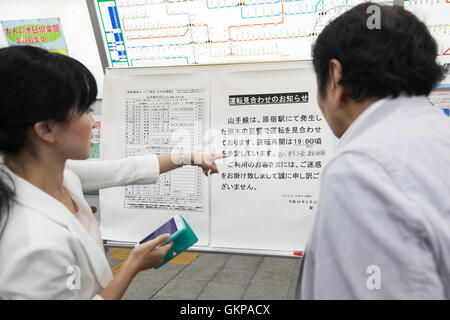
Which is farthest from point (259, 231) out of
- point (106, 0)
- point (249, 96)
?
point (106, 0)

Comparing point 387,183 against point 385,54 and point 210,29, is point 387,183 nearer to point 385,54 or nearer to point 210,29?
point 385,54

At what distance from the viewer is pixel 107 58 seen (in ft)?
5.08

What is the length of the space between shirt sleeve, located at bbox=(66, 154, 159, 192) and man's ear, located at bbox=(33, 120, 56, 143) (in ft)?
1.23

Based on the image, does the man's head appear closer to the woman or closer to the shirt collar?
the shirt collar

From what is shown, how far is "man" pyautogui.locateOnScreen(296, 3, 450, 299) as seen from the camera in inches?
20.9

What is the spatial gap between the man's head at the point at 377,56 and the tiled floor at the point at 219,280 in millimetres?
1662

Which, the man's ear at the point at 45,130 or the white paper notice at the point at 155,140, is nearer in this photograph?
the man's ear at the point at 45,130

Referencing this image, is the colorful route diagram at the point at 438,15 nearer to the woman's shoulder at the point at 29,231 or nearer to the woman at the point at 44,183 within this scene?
the woman at the point at 44,183

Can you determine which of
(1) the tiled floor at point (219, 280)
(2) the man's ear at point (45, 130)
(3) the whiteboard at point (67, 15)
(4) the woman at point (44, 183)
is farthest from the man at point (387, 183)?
(3) the whiteboard at point (67, 15)

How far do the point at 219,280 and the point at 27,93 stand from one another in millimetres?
2121

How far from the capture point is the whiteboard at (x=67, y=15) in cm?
210

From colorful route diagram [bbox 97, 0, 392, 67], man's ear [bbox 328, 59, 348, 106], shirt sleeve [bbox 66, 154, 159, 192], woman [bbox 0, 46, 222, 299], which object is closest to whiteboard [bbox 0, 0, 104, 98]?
colorful route diagram [bbox 97, 0, 392, 67]

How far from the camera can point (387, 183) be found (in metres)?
0.53

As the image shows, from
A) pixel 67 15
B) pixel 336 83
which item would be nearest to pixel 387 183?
pixel 336 83
